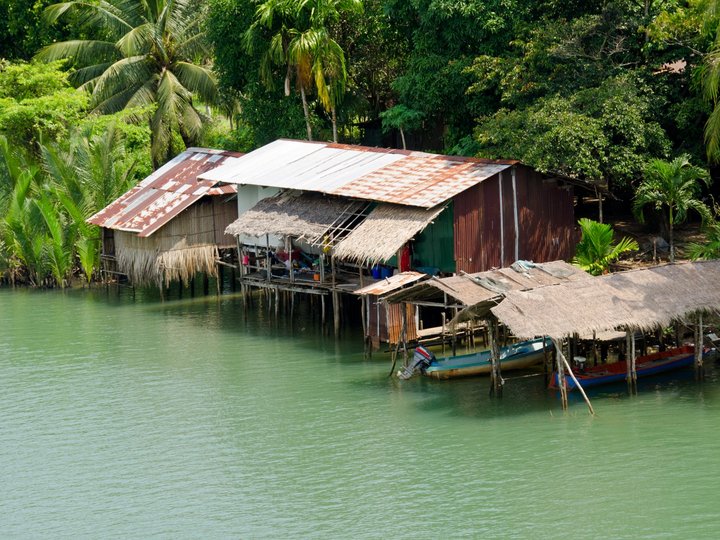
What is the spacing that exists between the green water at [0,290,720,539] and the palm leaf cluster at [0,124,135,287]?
7.75 metres

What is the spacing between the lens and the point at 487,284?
20.7 metres

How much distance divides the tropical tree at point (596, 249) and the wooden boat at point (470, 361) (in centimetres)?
240

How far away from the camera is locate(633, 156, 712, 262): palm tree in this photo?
2472 centimetres

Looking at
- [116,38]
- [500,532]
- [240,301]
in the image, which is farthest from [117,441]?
[116,38]

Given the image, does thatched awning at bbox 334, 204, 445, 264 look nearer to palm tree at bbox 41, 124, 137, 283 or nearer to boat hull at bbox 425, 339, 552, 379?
boat hull at bbox 425, 339, 552, 379

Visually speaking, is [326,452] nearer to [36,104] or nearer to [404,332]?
[404,332]

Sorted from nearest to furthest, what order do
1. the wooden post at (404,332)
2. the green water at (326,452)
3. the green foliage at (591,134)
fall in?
the green water at (326,452) → the wooden post at (404,332) → the green foliage at (591,134)

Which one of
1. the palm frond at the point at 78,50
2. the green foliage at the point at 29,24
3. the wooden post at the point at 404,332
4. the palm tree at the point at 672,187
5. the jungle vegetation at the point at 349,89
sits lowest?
the wooden post at the point at 404,332

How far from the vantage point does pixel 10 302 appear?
105ft

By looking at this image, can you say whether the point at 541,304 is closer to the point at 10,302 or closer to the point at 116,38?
the point at 10,302

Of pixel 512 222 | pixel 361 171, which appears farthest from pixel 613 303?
pixel 361 171

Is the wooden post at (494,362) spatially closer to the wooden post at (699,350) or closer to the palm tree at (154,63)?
the wooden post at (699,350)

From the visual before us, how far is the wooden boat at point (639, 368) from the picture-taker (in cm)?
2086

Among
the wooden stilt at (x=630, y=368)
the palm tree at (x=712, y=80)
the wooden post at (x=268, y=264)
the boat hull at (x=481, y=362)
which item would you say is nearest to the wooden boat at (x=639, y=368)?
the wooden stilt at (x=630, y=368)
